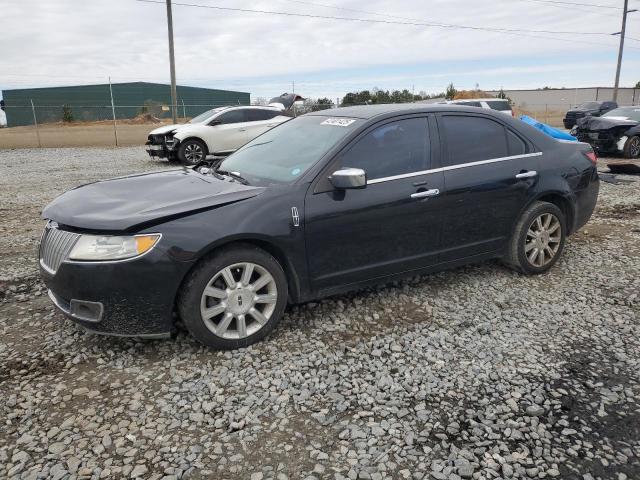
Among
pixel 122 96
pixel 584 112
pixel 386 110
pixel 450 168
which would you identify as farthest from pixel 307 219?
pixel 122 96

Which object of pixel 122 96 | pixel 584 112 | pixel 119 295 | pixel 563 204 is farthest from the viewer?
pixel 122 96

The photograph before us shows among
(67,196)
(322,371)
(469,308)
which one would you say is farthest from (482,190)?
(67,196)

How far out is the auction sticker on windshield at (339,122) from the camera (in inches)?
164

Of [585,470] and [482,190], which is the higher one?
[482,190]

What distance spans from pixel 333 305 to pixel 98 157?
49.4ft

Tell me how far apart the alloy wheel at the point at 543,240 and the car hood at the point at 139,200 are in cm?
273

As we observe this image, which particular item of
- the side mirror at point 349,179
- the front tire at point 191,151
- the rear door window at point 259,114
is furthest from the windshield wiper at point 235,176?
the rear door window at point 259,114

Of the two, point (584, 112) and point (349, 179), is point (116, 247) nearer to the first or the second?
point (349, 179)

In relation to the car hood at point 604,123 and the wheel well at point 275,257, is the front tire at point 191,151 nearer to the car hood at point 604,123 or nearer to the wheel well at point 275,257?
the wheel well at point 275,257

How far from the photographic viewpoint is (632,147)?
14.2 metres

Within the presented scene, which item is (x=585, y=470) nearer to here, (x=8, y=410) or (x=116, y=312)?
(x=116, y=312)

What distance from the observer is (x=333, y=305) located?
4.31 meters

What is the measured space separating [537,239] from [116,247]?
3762 mm

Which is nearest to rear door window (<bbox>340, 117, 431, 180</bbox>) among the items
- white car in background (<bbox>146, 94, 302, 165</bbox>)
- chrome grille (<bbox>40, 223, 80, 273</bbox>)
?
chrome grille (<bbox>40, 223, 80, 273</bbox>)
